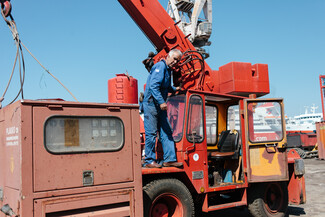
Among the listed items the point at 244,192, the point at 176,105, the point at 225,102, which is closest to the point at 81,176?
the point at 176,105

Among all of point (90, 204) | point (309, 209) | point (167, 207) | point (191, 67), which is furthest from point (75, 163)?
point (309, 209)

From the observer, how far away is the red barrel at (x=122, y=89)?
610 cm

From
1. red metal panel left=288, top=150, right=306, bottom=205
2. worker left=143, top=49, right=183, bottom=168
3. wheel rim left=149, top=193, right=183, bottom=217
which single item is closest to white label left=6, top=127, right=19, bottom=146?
worker left=143, top=49, right=183, bottom=168

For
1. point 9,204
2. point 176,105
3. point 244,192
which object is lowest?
point 244,192

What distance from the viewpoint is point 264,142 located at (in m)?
6.02

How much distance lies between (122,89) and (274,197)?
3.71m

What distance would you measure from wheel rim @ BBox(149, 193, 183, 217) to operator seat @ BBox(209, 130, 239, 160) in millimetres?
1360

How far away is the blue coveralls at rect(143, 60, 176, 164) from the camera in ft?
16.3

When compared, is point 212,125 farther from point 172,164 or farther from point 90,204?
point 90,204

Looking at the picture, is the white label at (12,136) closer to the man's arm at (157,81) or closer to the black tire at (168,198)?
the black tire at (168,198)

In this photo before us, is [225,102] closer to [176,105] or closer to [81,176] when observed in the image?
[176,105]

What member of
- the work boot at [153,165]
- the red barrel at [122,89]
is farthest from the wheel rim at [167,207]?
the red barrel at [122,89]

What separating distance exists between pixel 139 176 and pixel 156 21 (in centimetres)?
324

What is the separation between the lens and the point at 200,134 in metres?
5.41
